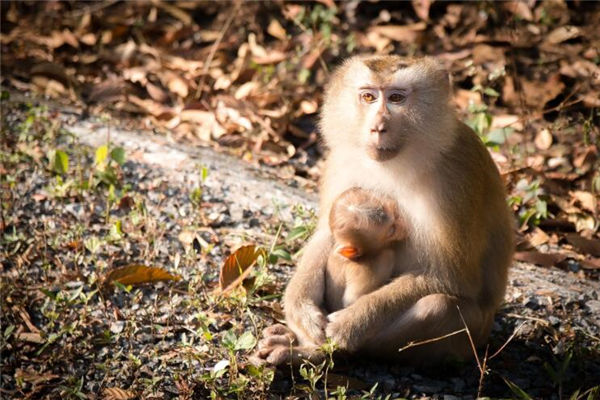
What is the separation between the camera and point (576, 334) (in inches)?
178

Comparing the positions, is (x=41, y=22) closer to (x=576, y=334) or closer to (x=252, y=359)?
(x=252, y=359)

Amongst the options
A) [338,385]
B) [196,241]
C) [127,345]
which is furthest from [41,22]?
[338,385]

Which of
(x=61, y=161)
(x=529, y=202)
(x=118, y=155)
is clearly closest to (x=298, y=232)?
(x=118, y=155)

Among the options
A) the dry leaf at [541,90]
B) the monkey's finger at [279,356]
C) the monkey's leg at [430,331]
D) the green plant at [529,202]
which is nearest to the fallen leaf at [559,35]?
the dry leaf at [541,90]

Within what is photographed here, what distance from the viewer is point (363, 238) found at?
4.08 m

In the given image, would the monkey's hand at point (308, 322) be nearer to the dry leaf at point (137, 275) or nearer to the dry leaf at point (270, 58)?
the dry leaf at point (137, 275)

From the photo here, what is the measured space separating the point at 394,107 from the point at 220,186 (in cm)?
218

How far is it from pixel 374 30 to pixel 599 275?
3.69 meters

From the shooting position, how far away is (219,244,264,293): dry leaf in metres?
4.64

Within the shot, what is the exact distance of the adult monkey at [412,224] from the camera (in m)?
4.01

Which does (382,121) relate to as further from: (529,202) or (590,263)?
(529,202)

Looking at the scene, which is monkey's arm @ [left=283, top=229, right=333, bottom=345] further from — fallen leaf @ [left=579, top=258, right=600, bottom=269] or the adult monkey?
fallen leaf @ [left=579, top=258, right=600, bottom=269]

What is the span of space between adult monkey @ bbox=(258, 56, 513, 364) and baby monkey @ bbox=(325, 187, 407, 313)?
62 millimetres

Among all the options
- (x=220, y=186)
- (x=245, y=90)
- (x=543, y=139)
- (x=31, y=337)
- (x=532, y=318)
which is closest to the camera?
(x=31, y=337)
